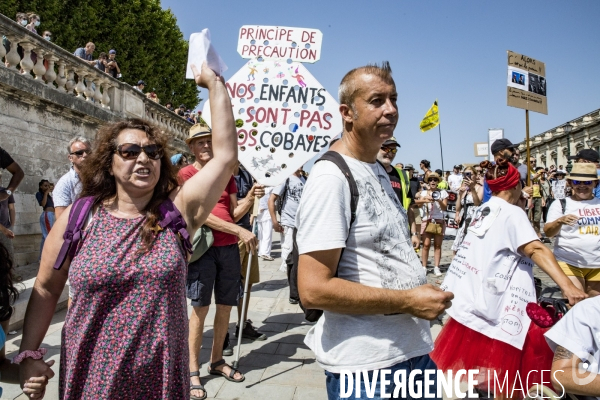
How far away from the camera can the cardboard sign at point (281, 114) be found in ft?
13.0

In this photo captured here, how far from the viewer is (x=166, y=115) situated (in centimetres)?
1681

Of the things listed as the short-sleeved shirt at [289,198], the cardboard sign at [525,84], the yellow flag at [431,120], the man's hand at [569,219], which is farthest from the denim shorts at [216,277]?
the yellow flag at [431,120]

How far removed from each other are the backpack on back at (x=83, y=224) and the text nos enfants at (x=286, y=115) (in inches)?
85.0

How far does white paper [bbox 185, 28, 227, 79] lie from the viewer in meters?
1.99

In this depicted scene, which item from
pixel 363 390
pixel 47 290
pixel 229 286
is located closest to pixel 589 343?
pixel 363 390

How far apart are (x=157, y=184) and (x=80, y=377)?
33.3 inches

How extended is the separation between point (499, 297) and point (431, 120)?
12.7 meters

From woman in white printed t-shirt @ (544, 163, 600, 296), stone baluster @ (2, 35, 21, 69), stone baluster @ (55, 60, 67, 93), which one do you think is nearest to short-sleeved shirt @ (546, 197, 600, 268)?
woman in white printed t-shirt @ (544, 163, 600, 296)

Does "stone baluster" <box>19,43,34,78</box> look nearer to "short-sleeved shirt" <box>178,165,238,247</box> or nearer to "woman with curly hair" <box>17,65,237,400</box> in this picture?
"short-sleeved shirt" <box>178,165,238,247</box>

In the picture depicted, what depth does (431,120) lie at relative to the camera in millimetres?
14844

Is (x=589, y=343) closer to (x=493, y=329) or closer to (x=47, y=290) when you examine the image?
(x=493, y=329)

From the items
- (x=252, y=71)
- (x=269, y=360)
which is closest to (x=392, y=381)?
(x=269, y=360)

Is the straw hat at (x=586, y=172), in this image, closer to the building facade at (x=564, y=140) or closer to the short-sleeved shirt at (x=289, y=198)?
the short-sleeved shirt at (x=289, y=198)

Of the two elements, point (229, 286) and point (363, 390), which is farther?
point (229, 286)
